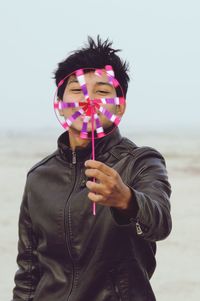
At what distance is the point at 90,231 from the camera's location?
2.61 m

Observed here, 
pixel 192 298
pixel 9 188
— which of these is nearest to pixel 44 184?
pixel 192 298

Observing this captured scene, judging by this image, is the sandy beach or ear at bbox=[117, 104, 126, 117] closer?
ear at bbox=[117, 104, 126, 117]

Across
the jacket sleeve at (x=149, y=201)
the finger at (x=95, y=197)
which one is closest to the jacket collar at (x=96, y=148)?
the jacket sleeve at (x=149, y=201)

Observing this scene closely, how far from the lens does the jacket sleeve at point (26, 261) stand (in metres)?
2.88

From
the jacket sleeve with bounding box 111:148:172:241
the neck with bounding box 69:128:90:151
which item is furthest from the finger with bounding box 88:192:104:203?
the neck with bounding box 69:128:90:151

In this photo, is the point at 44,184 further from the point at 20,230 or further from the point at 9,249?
the point at 9,249

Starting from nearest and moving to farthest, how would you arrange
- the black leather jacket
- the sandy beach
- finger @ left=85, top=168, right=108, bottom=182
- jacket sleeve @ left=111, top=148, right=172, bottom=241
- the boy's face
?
finger @ left=85, top=168, right=108, bottom=182 < jacket sleeve @ left=111, top=148, right=172, bottom=241 < the black leather jacket < the boy's face < the sandy beach

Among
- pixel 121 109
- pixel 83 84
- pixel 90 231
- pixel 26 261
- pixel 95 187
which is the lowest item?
pixel 26 261

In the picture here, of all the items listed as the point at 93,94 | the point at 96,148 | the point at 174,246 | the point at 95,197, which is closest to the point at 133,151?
the point at 96,148

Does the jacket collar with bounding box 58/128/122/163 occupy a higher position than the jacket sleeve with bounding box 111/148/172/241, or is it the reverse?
the jacket collar with bounding box 58/128/122/163

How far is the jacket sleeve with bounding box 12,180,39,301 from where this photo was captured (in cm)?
288

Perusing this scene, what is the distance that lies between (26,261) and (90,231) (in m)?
0.43

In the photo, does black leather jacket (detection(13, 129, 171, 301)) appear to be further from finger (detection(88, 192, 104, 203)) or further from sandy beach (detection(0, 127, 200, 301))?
sandy beach (detection(0, 127, 200, 301))

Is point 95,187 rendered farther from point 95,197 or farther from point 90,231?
point 90,231
